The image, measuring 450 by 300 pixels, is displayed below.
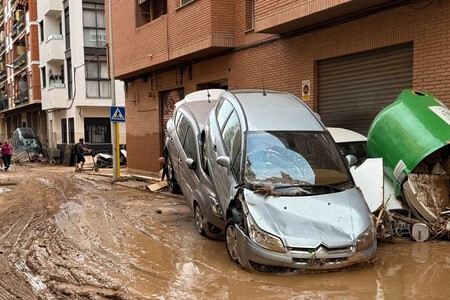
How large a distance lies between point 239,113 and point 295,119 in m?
0.85

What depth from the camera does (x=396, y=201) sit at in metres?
7.27

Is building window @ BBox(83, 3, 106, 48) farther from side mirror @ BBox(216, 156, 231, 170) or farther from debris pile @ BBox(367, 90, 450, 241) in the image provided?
side mirror @ BBox(216, 156, 231, 170)

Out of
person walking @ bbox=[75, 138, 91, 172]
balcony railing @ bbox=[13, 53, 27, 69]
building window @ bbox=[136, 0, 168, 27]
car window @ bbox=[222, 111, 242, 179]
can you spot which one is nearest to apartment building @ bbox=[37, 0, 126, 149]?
person walking @ bbox=[75, 138, 91, 172]

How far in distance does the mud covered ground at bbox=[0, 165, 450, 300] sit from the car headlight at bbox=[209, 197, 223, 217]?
53cm

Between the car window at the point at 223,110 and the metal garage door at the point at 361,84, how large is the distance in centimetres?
349

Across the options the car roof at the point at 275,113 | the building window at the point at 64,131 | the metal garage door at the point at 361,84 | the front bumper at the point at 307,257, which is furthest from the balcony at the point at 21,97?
the front bumper at the point at 307,257

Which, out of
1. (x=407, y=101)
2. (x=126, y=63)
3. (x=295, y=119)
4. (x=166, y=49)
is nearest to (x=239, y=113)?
(x=295, y=119)

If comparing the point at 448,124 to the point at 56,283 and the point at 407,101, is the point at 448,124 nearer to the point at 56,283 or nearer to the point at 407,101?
the point at 407,101

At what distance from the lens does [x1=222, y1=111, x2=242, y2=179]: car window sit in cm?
627

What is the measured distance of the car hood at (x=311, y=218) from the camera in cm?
515

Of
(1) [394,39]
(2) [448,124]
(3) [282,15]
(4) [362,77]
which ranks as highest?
(3) [282,15]

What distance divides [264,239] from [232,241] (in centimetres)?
81

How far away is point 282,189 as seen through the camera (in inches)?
228

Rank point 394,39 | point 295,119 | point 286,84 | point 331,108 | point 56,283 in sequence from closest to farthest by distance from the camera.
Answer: point 56,283 < point 295,119 < point 394,39 < point 331,108 < point 286,84
